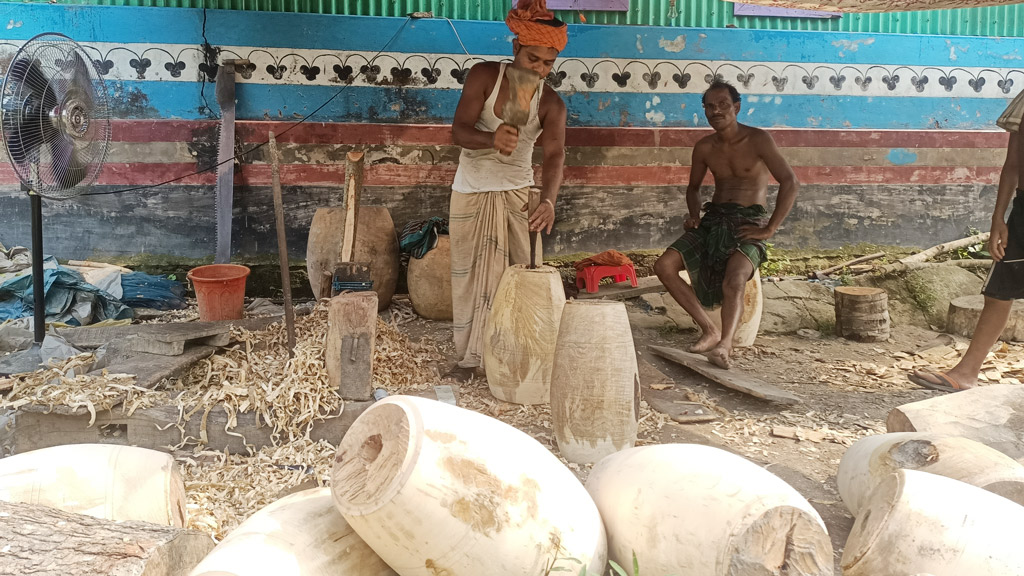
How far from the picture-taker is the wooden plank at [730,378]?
4242mm

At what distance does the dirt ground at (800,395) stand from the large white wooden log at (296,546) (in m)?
1.59

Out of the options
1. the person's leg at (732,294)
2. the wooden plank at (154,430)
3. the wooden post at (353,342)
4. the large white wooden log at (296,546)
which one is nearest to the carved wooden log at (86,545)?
the large white wooden log at (296,546)

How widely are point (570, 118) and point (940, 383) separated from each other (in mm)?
3695

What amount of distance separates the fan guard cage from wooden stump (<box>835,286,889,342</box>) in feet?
17.4

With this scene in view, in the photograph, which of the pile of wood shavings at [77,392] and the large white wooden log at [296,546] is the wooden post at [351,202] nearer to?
the pile of wood shavings at [77,392]

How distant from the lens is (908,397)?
15.1ft

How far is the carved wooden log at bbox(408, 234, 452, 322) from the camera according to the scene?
603 centimetres

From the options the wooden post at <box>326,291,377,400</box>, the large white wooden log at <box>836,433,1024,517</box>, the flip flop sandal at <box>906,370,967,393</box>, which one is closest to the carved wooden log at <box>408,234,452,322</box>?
the wooden post at <box>326,291,377,400</box>

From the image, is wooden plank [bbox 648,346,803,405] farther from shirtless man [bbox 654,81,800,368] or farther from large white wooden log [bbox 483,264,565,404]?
large white wooden log [bbox 483,264,565,404]

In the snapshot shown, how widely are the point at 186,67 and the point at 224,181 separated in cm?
97

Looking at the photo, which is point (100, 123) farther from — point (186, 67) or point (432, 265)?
point (432, 265)

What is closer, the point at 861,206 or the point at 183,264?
the point at 183,264

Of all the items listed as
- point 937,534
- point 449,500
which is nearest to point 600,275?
point 937,534

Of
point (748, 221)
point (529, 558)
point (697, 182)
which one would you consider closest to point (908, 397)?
point (748, 221)
